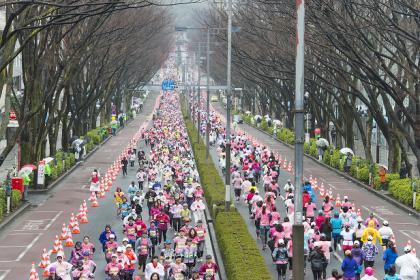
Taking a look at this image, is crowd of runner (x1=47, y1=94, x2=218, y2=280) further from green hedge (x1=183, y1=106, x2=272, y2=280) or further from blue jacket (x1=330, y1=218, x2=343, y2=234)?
blue jacket (x1=330, y1=218, x2=343, y2=234)

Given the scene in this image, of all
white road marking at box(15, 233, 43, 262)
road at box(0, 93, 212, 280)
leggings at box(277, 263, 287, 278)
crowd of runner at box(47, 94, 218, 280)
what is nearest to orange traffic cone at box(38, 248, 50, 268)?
road at box(0, 93, 212, 280)

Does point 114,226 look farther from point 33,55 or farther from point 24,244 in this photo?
point 33,55

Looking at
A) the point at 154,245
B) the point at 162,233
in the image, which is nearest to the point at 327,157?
the point at 162,233

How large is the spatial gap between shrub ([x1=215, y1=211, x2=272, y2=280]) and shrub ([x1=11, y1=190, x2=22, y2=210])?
8870 mm

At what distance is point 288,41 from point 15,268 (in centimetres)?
2939

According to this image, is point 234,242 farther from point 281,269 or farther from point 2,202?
point 2,202

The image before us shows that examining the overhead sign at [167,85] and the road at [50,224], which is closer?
the road at [50,224]

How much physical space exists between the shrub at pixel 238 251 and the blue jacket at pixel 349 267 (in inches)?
63.0

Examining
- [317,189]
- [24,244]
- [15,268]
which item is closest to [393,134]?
[317,189]

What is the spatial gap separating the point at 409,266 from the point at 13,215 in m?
18.0

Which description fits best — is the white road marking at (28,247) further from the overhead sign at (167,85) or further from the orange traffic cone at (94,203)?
the overhead sign at (167,85)

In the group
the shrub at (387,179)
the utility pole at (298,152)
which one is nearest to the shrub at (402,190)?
the shrub at (387,179)

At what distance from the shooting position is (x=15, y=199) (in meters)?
35.1

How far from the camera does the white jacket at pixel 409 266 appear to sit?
19.2 meters
